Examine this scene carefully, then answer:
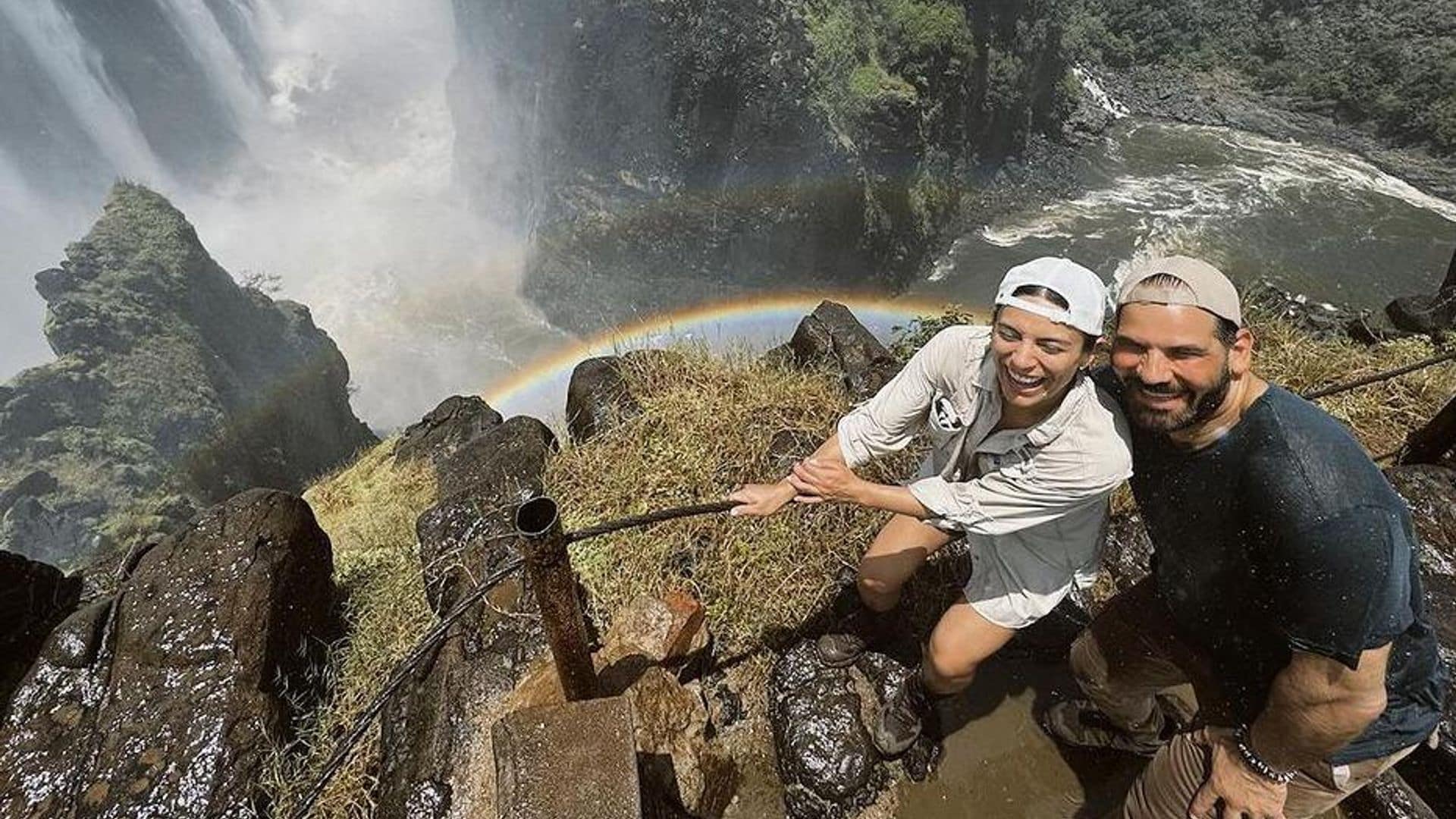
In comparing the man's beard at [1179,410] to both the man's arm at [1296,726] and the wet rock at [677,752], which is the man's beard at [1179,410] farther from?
the wet rock at [677,752]

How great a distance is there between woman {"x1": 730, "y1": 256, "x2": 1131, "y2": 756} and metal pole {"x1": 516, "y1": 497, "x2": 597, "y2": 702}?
728mm

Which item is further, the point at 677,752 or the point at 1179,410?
the point at 677,752

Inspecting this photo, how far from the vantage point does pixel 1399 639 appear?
5.74 ft

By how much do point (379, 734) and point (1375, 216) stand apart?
35.0 m

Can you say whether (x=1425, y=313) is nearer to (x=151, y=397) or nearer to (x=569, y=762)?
(x=569, y=762)

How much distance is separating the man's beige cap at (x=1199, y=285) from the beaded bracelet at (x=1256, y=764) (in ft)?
4.02

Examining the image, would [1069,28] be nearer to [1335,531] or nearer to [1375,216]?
[1375,216]

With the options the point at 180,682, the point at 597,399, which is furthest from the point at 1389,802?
the point at 180,682

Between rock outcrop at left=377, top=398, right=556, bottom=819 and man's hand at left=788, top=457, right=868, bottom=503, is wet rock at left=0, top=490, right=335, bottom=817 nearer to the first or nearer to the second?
rock outcrop at left=377, top=398, right=556, bottom=819

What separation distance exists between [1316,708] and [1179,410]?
82cm

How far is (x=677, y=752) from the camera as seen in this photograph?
2.86 metres

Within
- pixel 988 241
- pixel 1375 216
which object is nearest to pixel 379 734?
pixel 988 241

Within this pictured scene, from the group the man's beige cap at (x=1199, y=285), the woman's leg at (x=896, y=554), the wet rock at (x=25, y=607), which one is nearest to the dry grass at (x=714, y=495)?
the woman's leg at (x=896, y=554)

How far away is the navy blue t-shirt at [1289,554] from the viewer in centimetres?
150
